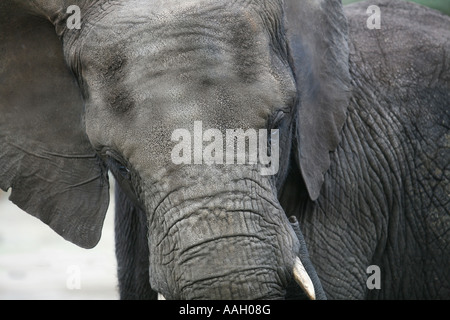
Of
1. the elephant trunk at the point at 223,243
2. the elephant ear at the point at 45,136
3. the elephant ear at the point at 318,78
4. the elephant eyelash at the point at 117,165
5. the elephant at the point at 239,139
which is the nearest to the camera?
the elephant trunk at the point at 223,243

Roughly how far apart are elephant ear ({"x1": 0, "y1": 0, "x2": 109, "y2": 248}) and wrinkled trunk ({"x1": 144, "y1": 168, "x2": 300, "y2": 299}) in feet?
2.41

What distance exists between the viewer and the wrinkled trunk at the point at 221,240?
3.09 metres

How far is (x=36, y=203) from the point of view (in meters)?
4.09

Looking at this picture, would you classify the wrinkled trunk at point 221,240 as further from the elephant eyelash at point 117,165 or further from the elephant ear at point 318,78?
the elephant ear at point 318,78

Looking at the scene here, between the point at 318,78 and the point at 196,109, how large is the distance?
778 millimetres

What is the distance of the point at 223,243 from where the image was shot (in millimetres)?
3094

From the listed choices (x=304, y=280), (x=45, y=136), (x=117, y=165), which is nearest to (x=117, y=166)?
(x=117, y=165)

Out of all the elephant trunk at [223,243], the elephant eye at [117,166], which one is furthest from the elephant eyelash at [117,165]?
the elephant trunk at [223,243]

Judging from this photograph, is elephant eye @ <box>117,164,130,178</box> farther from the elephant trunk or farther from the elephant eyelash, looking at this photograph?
the elephant trunk

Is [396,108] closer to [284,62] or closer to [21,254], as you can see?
[284,62]

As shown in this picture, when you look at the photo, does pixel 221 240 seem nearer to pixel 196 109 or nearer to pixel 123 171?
pixel 196 109

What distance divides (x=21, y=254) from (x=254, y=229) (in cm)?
527

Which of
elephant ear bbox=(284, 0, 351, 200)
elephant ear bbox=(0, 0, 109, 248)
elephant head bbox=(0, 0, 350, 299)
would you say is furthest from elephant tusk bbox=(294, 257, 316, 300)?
elephant ear bbox=(0, 0, 109, 248)

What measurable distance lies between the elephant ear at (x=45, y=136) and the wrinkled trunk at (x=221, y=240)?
28.9 inches
